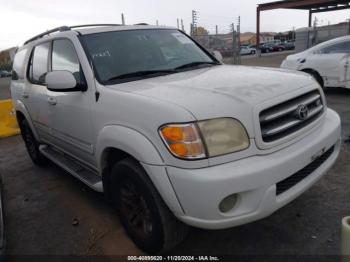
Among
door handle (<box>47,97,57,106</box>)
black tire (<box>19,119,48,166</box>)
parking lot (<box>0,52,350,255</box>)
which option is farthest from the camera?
black tire (<box>19,119,48,166</box>)

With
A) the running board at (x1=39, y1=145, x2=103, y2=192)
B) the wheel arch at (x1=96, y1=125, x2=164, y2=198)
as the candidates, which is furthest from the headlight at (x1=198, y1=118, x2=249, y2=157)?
the running board at (x1=39, y1=145, x2=103, y2=192)

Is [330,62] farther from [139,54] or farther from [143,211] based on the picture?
[143,211]

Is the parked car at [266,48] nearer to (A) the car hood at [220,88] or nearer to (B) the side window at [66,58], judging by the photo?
(B) the side window at [66,58]

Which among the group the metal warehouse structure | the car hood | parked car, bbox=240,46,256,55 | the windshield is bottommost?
parked car, bbox=240,46,256,55

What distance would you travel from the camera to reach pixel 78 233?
338cm

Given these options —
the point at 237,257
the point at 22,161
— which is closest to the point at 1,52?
the point at 22,161

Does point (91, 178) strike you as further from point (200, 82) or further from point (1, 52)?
point (1, 52)

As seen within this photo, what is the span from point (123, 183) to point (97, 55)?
4.13 feet

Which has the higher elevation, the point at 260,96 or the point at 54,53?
the point at 54,53

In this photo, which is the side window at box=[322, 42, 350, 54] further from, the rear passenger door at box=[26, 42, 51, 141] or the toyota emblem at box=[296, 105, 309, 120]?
the rear passenger door at box=[26, 42, 51, 141]

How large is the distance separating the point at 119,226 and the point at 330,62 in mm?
7314

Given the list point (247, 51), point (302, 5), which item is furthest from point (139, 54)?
point (247, 51)

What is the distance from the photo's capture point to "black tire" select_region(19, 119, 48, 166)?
5297 millimetres

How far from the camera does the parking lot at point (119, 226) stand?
2.92 meters
